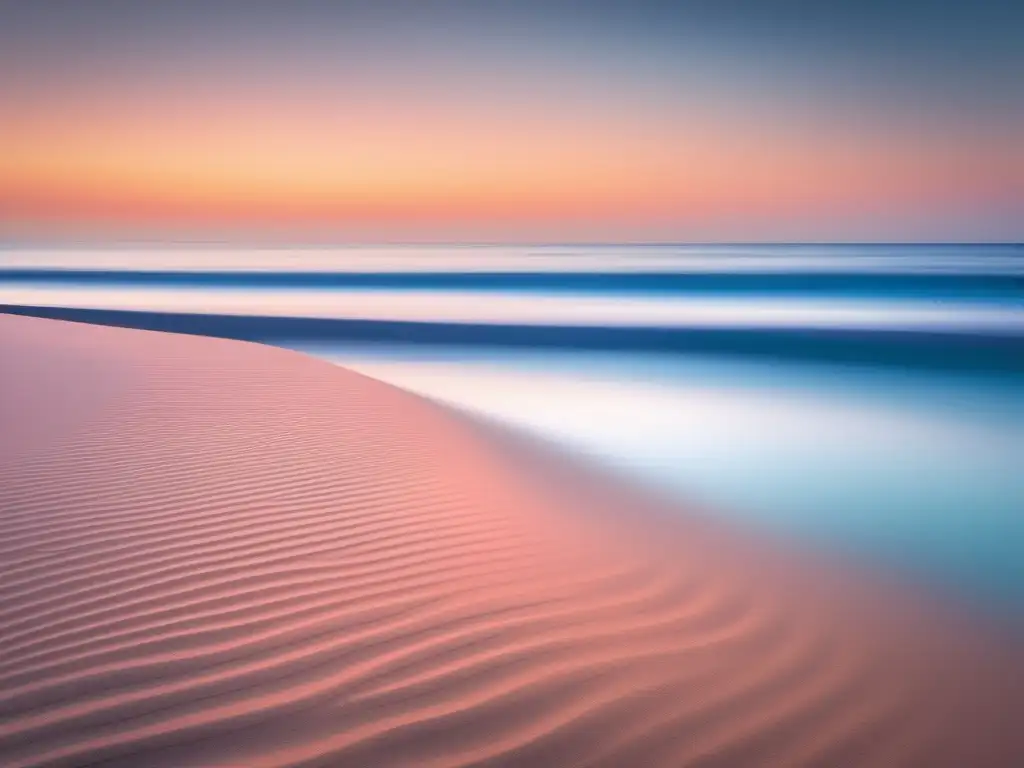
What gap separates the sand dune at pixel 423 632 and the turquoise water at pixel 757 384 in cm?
117

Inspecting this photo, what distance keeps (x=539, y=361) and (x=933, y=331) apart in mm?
8549

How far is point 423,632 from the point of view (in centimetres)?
318

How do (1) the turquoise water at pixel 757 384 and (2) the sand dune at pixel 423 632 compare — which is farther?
(1) the turquoise water at pixel 757 384

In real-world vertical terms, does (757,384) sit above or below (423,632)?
above

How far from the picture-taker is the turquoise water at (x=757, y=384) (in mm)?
5941

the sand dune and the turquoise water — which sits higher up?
the turquoise water

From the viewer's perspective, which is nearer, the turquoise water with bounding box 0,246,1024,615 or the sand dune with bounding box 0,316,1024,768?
the sand dune with bounding box 0,316,1024,768

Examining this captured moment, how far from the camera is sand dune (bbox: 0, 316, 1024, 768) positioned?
2.58 metres

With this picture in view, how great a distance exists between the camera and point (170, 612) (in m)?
3.19

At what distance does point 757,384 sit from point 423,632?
9591mm

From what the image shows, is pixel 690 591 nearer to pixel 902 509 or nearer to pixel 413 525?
pixel 413 525

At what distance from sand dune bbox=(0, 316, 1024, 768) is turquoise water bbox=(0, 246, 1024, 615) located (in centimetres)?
117

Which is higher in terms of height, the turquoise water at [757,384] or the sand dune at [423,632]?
the turquoise water at [757,384]

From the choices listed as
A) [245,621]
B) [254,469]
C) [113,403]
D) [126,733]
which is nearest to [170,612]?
[245,621]
